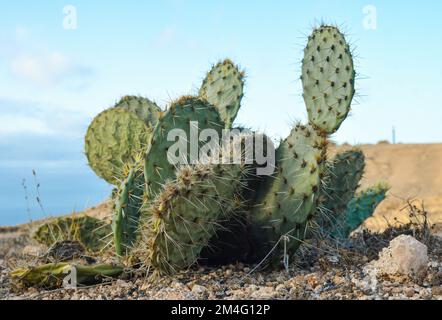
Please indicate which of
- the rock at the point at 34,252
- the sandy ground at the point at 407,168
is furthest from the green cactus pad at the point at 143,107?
the sandy ground at the point at 407,168

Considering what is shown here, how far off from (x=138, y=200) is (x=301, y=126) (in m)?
1.20

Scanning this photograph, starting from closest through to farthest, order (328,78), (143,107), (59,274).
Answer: (59,274)
(328,78)
(143,107)

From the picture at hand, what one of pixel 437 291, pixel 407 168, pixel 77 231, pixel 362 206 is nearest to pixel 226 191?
pixel 437 291

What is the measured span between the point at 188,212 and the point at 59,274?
0.91 meters

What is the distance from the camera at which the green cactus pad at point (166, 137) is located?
372cm

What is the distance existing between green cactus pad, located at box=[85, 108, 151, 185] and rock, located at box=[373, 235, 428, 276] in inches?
98.7

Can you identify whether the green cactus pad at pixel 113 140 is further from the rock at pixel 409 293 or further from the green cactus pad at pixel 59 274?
the rock at pixel 409 293

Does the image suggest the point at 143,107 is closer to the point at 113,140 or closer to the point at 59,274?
the point at 113,140

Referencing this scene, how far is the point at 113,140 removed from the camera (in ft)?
18.0

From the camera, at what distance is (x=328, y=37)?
483 cm

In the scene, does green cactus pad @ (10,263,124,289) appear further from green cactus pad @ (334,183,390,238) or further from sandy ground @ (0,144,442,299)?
green cactus pad @ (334,183,390,238)

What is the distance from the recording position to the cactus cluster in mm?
3350

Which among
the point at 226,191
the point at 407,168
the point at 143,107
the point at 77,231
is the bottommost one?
the point at 77,231
